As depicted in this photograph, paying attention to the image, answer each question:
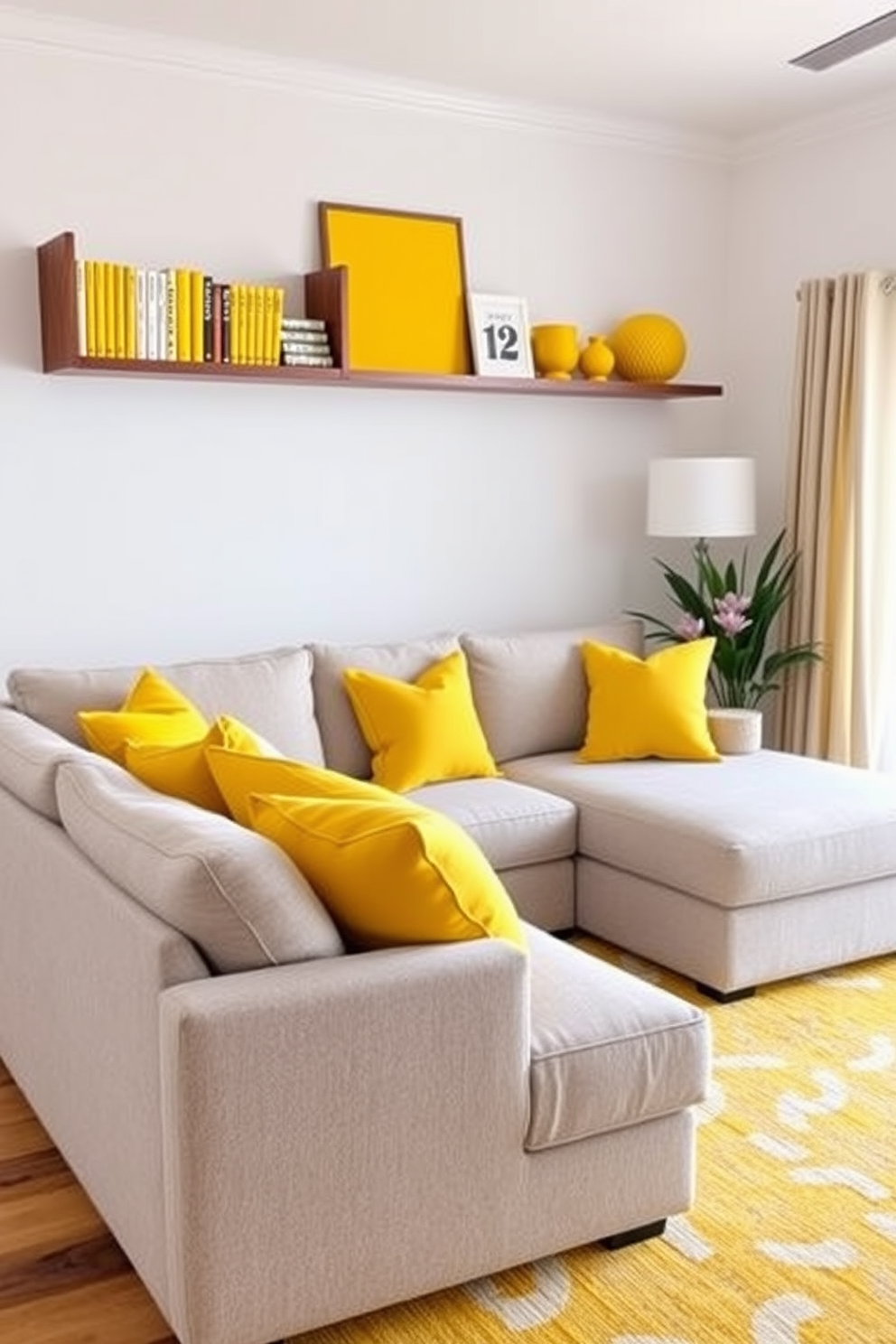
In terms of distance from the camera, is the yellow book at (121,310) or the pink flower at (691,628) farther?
the pink flower at (691,628)

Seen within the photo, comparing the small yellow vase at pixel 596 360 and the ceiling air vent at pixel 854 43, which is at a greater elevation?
the ceiling air vent at pixel 854 43

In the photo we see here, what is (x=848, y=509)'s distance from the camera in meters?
4.73

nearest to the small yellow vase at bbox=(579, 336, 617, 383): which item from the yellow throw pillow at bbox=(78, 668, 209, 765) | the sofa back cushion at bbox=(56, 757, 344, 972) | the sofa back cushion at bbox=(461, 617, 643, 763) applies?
the sofa back cushion at bbox=(461, 617, 643, 763)

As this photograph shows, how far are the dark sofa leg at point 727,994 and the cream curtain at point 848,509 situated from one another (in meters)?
1.44

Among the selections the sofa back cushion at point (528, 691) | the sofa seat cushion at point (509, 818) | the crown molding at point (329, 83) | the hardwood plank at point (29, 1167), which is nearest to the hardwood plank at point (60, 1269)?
the hardwood plank at point (29, 1167)

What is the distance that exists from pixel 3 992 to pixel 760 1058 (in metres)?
1.69

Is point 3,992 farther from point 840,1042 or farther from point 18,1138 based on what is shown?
point 840,1042

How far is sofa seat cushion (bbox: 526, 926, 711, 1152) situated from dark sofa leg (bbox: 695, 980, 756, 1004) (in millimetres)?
1110

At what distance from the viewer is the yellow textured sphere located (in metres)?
4.89

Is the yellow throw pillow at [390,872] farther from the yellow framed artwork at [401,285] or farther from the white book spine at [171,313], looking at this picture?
the yellow framed artwork at [401,285]

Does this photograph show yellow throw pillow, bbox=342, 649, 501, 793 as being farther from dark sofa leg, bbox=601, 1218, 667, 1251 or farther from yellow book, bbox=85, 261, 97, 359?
dark sofa leg, bbox=601, 1218, 667, 1251

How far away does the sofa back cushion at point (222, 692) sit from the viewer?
11.7 ft

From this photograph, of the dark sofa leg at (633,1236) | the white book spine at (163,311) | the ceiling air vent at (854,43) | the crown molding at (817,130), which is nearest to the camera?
the dark sofa leg at (633,1236)

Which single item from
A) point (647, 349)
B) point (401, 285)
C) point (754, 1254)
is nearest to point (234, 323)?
point (401, 285)
